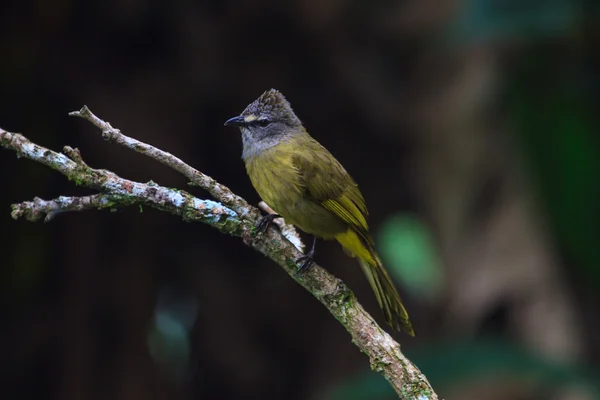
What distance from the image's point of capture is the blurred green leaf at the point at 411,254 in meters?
6.96

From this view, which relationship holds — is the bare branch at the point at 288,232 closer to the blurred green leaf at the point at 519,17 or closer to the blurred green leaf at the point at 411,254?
the blurred green leaf at the point at 519,17

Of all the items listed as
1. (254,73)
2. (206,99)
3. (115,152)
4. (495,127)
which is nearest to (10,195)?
(115,152)

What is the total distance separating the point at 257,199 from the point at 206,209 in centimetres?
380

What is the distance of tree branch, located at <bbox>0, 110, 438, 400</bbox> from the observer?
2527 mm

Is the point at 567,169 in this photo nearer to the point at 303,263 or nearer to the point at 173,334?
the point at 173,334

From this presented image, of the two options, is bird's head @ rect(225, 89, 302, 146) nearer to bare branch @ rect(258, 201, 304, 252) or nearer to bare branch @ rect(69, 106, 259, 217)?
bare branch @ rect(258, 201, 304, 252)

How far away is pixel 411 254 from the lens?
8234mm

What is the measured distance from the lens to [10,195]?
589 cm

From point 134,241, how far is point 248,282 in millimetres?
1005

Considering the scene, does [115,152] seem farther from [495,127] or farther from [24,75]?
[495,127]

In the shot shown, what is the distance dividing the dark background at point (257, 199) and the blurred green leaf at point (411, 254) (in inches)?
7.0

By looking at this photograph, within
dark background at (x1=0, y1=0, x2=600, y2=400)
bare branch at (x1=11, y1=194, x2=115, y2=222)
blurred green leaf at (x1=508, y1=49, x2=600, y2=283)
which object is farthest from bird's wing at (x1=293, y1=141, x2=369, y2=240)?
blurred green leaf at (x1=508, y1=49, x2=600, y2=283)

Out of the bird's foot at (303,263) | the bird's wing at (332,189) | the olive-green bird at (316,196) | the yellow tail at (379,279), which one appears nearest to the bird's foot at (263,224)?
the bird's foot at (303,263)

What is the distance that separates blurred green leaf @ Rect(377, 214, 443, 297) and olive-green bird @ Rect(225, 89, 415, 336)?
313 cm
